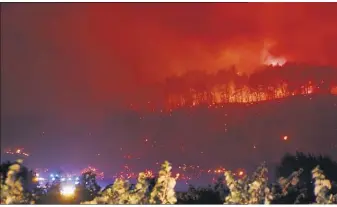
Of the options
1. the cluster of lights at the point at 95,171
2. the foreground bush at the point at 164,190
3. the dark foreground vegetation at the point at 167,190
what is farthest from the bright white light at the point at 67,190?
the foreground bush at the point at 164,190

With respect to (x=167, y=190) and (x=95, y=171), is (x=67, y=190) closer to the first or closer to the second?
(x=95, y=171)

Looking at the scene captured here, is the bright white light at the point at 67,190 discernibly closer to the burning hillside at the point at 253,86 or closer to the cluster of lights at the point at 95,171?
the cluster of lights at the point at 95,171

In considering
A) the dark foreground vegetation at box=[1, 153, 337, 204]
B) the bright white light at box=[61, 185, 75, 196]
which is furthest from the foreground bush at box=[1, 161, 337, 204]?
the bright white light at box=[61, 185, 75, 196]

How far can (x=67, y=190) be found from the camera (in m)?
4.58

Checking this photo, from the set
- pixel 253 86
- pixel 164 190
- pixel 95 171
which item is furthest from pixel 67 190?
pixel 253 86

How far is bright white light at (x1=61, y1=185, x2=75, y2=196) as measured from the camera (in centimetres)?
454

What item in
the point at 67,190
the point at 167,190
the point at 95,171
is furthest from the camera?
the point at 95,171

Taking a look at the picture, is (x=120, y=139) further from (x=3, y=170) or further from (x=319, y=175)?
(x=319, y=175)

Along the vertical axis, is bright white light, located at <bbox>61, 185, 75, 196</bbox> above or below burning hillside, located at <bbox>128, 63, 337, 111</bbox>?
below

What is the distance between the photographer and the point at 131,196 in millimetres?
3955

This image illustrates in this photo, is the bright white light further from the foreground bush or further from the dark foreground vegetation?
the foreground bush

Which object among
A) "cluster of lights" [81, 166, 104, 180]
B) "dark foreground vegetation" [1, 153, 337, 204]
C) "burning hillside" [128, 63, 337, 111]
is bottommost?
"dark foreground vegetation" [1, 153, 337, 204]

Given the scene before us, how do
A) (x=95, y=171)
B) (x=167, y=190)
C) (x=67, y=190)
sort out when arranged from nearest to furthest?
(x=167, y=190) < (x=67, y=190) < (x=95, y=171)

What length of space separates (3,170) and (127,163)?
1.21 metres
